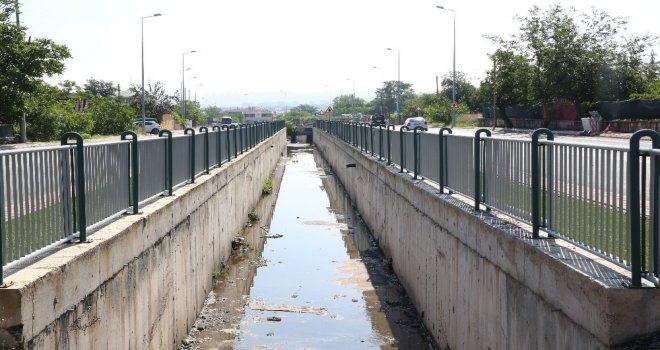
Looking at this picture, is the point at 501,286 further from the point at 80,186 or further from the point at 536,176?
the point at 80,186

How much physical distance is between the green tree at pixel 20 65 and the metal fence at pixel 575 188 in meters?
31.0

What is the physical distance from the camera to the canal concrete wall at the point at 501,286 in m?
5.52

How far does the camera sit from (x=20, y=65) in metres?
39.3

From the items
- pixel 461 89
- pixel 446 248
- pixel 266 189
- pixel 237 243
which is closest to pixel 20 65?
pixel 266 189

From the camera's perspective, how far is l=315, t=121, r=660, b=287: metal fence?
5.75m

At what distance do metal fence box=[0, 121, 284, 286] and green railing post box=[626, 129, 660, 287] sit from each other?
4.27 meters

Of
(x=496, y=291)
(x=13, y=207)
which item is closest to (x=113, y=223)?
(x=13, y=207)

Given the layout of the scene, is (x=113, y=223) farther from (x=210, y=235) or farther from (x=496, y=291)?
(x=210, y=235)

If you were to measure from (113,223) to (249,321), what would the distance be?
5251 millimetres

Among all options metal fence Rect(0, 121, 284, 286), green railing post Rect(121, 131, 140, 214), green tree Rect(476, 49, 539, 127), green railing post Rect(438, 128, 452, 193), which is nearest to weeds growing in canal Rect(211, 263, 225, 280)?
metal fence Rect(0, 121, 284, 286)

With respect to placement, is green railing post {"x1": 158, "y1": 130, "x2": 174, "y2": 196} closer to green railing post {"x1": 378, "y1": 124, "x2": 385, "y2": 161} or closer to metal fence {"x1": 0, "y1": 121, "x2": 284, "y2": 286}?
metal fence {"x1": 0, "y1": 121, "x2": 284, "y2": 286}

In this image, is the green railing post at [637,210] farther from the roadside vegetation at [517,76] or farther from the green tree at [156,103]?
the green tree at [156,103]

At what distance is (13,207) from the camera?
260 inches

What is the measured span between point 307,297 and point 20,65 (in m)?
27.9
